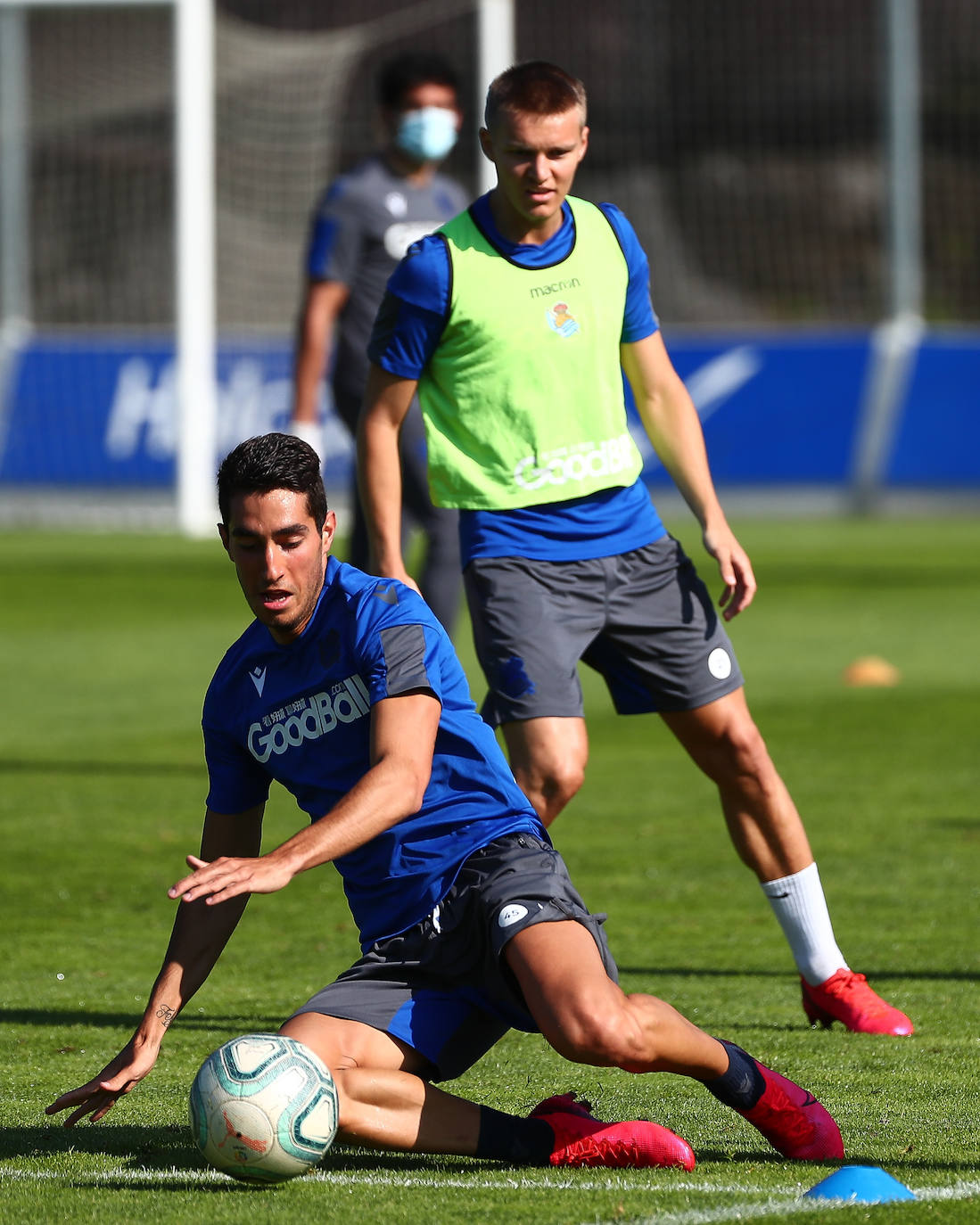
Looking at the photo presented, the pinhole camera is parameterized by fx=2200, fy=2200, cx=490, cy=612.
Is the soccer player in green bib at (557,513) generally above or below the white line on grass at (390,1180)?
above

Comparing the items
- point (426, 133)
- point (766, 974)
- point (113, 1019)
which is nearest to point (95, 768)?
point (426, 133)

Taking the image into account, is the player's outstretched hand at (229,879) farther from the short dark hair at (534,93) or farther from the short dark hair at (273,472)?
the short dark hair at (534,93)

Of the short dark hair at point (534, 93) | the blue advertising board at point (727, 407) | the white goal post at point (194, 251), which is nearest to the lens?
the short dark hair at point (534, 93)

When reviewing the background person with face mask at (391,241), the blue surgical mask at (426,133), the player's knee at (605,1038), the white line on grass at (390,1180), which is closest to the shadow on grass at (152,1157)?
the white line on grass at (390,1180)

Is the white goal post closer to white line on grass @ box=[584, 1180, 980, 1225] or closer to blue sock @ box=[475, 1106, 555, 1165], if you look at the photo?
blue sock @ box=[475, 1106, 555, 1165]

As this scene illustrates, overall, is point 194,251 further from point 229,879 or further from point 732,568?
point 229,879

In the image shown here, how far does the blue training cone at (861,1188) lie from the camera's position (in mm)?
3750

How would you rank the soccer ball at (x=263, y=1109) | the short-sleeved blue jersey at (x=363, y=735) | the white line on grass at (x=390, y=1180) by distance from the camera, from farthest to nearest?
the short-sleeved blue jersey at (x=363, y=735) < the white line on grass at (x=390, y=1180) < the soccer ball at (x=263, y=1109)

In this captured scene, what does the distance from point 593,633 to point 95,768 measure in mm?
4909

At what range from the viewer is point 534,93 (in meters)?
5.18

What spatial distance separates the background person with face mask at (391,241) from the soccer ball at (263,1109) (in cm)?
391

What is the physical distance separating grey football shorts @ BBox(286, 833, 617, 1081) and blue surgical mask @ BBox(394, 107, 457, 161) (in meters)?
4.04

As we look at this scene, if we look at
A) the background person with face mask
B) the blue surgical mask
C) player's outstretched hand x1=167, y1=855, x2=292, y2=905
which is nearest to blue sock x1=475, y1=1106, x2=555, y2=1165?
player's outstretched hand x1=167, y1=855, x2=292, y2=905

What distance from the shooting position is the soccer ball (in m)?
3.85
